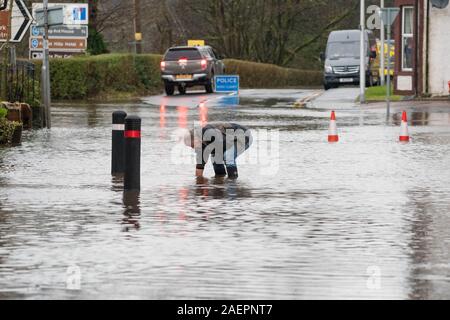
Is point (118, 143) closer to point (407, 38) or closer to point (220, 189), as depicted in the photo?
point (220, 189)

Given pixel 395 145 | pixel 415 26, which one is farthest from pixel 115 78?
pixel 395 145

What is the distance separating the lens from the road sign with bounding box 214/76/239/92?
5075cm

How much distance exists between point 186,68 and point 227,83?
242 cm

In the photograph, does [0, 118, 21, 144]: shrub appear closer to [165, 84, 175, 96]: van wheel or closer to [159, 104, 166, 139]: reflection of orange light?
[159, 104, 166, 139]: reflection of orange light

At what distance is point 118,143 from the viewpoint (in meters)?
17.7

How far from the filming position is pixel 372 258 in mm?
10305

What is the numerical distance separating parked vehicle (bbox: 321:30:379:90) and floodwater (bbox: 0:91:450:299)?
32.1 m

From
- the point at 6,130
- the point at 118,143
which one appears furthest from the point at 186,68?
the point at 118,143

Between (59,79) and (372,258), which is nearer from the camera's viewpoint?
(372,258)

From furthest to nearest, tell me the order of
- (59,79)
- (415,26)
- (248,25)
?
(248,25)
(59,79)
(415,26)

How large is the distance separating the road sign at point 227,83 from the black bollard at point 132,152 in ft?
116
